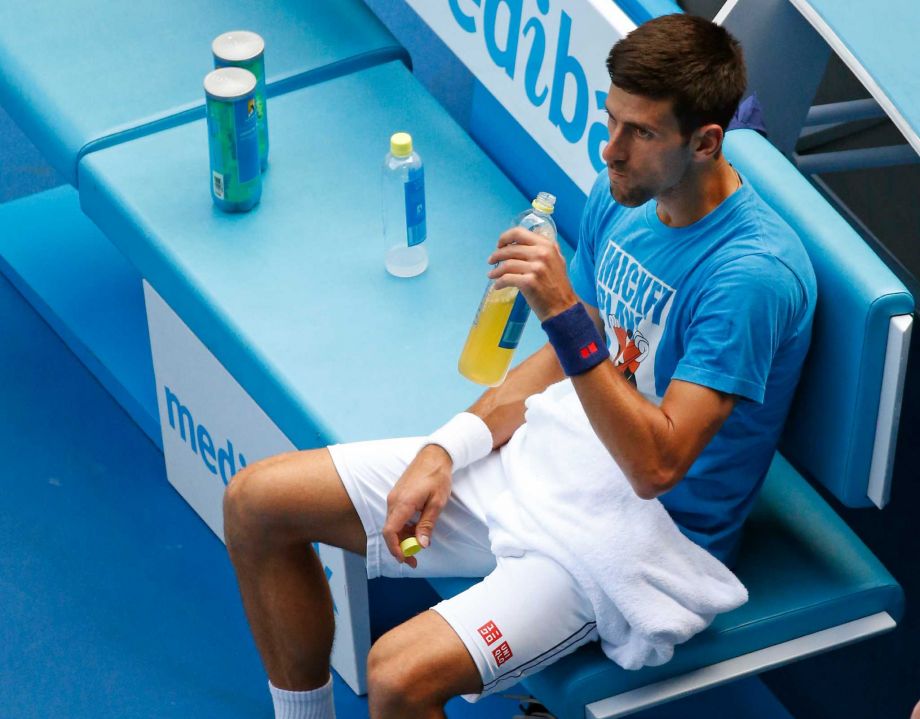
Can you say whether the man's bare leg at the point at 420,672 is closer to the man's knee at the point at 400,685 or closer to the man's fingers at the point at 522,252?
the man's knee at the point at 400,685

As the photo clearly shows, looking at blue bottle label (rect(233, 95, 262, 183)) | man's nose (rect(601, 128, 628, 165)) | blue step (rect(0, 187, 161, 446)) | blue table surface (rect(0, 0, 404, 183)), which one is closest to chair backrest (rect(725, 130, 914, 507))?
man's nose (rect(601, 128, 628, 165))

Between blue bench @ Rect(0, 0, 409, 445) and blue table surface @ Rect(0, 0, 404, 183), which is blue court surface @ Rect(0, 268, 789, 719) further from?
blue table surface @ Rect(0, 0, 404, 183)

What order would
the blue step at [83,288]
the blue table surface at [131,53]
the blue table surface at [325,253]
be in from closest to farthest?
1. the blue table surface at [325,253]
2. the blue table surface at [131,53]
3. the blue step at [83,288]

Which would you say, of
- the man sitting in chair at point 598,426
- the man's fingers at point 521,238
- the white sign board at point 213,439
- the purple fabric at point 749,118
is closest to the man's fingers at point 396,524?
the man sitting in chair at point 598,426

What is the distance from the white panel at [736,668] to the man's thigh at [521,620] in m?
0.11

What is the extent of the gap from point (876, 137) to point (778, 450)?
1.50 meters

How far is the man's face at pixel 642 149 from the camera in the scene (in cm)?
196

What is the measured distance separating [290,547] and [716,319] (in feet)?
2.55

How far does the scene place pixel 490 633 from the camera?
80.5 inches

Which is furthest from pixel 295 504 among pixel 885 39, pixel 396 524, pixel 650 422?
pixel 885 39

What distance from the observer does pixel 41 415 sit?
3.27 metres

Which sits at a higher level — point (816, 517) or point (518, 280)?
point (518, 280)

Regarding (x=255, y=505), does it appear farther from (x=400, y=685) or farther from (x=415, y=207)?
(x=415, y=207)

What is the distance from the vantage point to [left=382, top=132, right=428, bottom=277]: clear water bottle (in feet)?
8.70
